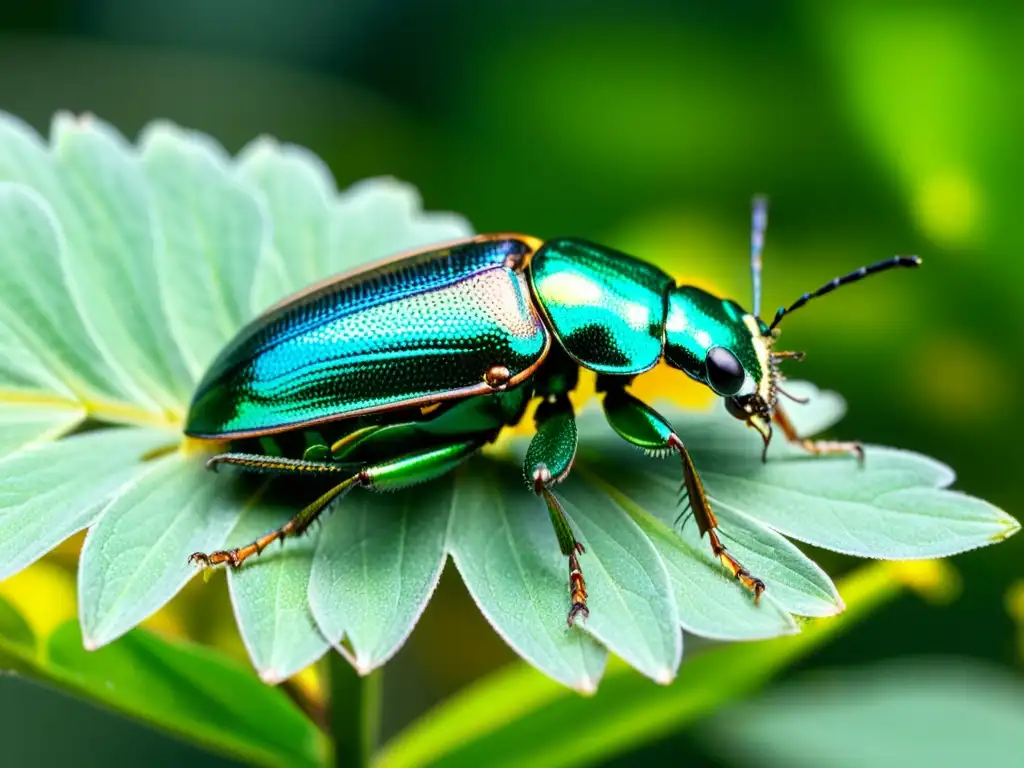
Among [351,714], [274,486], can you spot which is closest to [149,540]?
[274,486]

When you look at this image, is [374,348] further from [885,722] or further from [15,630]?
[885,722]

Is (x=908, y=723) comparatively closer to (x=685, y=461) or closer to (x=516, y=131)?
(x=685, y=461)

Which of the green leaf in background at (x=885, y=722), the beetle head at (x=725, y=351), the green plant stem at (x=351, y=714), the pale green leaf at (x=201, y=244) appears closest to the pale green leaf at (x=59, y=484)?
the pale green leaf at (x=201, y=244)

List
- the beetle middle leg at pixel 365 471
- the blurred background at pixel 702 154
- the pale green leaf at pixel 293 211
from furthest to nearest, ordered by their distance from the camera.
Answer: the blurred background at pixel 702 154, the pale green leaf at pixel 293 211, the beetle middle leg at pixel 365 471

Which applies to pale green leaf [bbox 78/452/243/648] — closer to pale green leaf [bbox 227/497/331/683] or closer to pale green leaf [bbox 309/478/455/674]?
pale green leaf [bbox 227/497/331/683]

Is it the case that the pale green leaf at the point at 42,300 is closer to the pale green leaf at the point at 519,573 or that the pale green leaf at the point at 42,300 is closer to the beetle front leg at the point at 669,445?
the pale green leaf at the point at 519,573

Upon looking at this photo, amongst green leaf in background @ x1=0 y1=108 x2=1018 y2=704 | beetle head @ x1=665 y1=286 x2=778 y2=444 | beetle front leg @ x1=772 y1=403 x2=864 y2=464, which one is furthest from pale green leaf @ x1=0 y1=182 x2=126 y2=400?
beetle front leg @ x1=772 y1=403 x2=864 y2=464
